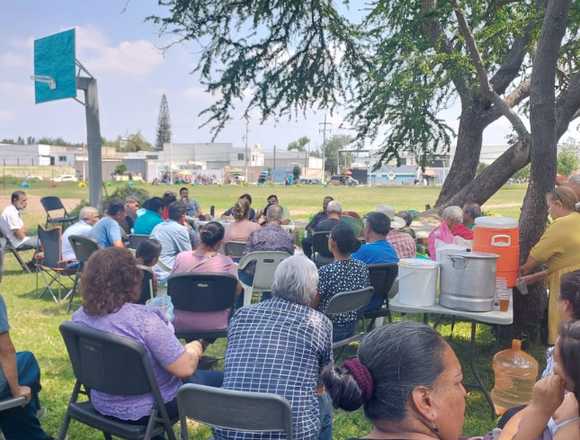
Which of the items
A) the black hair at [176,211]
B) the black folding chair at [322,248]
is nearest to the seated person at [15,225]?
the black hair at [176,211]

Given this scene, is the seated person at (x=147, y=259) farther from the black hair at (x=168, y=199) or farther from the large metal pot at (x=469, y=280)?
the black hair at (x=168, y=199)

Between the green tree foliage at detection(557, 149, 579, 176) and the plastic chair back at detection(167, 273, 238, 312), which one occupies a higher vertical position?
the green tree foliage at detection(557, 149, 579, 176)

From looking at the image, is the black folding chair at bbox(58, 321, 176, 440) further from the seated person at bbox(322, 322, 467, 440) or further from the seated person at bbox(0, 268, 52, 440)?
the seated person at bbox(322, 322, 467, 440)

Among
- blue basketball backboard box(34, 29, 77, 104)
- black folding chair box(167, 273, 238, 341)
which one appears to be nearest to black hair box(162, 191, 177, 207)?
black folding chair box(167, 273, 238, 341)

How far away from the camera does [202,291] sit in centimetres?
402

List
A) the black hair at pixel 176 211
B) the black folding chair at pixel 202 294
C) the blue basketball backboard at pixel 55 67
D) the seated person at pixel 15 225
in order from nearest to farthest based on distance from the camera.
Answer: the black folding chair at pixel 202 294 → the black hair at pixel 176 211 → the seated person at pixel 15 225 → the blue basketball backboard at pixel 55 67

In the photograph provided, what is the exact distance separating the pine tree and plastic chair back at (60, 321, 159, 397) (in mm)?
124004

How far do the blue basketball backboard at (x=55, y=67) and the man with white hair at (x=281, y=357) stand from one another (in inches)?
543

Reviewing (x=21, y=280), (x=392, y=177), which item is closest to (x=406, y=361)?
(x=21, y=280)

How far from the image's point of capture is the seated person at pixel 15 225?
29.4 ft

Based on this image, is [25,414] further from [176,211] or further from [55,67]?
[55,67]

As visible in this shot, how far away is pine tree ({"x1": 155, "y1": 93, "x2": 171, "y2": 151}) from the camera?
403ft

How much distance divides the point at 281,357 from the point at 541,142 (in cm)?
389

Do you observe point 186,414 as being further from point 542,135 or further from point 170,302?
point 542,135
